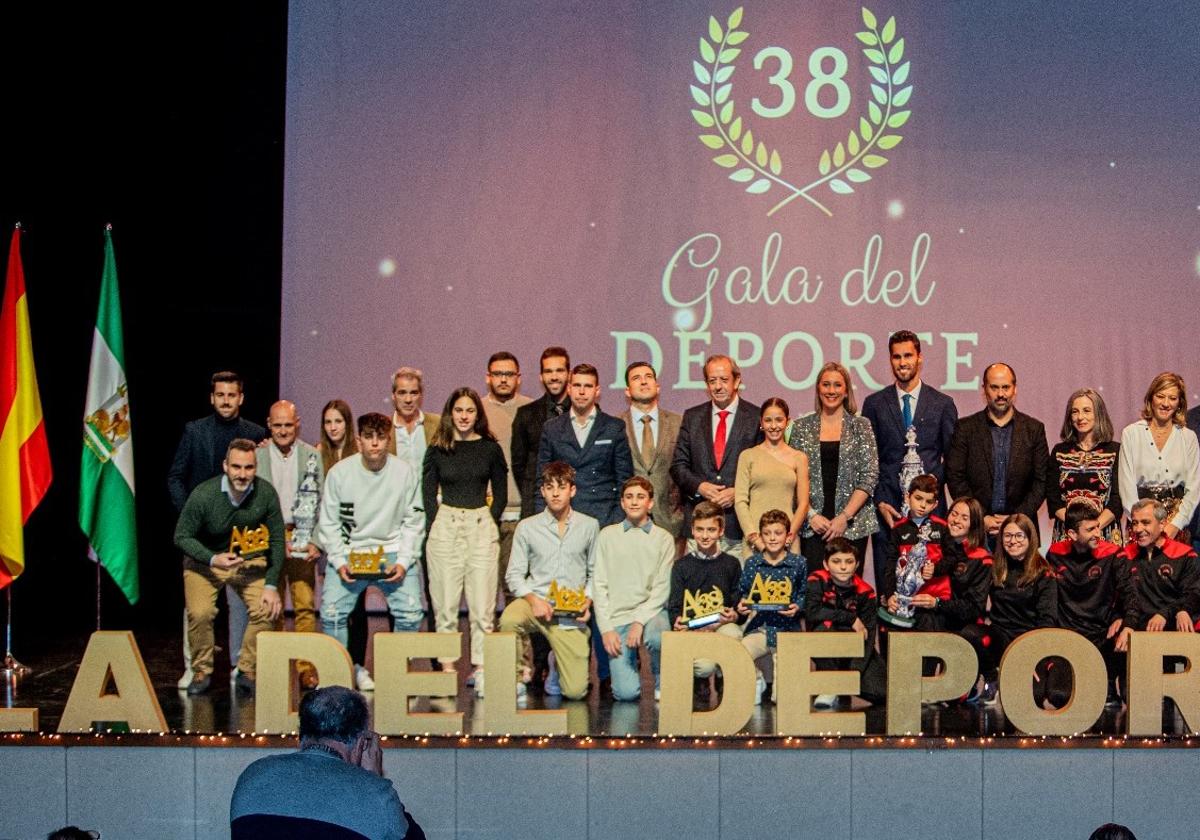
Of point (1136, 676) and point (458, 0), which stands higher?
point (458, 0)

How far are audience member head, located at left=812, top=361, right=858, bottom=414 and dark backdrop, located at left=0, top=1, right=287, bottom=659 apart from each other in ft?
12.0

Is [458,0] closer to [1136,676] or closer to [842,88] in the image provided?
[842,88]

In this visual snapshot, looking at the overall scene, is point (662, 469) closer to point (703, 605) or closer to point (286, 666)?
point (703, 605)

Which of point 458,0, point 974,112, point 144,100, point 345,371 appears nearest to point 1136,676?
point 974,112

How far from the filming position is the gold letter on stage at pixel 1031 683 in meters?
5.55

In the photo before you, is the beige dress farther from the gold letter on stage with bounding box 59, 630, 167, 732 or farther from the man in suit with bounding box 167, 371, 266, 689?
the gold letter on stage with bounding box 59, 630, 167, 732

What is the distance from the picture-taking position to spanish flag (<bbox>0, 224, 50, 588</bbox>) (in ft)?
21.5

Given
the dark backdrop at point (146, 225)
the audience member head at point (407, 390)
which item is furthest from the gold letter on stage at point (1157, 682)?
the dark backdrop at point (146, 225)

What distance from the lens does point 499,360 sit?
7.09 metres

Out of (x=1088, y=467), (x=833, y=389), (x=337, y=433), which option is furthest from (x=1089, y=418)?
(x=337, y=433)

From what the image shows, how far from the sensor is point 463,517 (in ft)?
21.6

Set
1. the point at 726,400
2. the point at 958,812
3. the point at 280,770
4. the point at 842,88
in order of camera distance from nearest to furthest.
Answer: the point at 280,770 → the point at 958,812 → the point at 726,400 → the point at 842,88

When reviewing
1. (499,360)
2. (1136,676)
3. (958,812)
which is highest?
(499,360)

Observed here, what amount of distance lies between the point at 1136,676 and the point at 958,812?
2.87 feet
